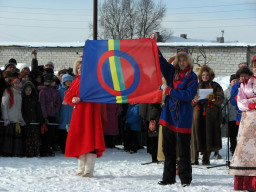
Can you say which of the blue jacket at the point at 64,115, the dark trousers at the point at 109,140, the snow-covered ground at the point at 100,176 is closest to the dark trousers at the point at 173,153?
the snow-covered ground at the point at 100,176

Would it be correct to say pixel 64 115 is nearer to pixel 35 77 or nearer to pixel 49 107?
pixel 49 107

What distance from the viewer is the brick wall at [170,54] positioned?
2884 cm

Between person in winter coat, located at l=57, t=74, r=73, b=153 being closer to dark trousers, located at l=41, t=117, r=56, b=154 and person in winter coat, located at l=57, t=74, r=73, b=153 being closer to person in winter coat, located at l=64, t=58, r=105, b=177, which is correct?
dark trousers, located at l=41, t=117, r=56, b=154

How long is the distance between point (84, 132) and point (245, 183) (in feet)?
7.96

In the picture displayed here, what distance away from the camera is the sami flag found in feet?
23.2

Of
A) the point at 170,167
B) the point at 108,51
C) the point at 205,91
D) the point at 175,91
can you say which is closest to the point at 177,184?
the point at 170,167

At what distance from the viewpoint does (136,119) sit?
1182 centimetres

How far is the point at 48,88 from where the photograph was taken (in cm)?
1091

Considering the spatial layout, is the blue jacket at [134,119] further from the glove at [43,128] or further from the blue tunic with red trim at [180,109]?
the blue tunic with red trim at [180,109]

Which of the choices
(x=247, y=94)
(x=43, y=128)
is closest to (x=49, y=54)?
(x=43, y=128)

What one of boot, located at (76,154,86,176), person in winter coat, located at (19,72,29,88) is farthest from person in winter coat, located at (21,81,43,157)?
boot, located at (76,154,86,176)

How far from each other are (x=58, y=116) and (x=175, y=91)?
4.96 m

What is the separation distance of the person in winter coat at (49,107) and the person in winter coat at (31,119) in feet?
0.48

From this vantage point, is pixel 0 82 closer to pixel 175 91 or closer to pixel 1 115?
pixel 1 115
